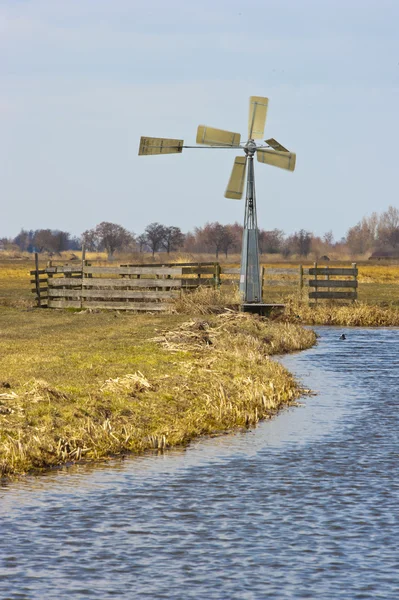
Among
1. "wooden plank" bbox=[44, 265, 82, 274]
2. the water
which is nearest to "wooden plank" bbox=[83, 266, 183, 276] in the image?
"wooden plank" bbox=[44, 265, 82, 274]

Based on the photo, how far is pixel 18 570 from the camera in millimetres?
8586

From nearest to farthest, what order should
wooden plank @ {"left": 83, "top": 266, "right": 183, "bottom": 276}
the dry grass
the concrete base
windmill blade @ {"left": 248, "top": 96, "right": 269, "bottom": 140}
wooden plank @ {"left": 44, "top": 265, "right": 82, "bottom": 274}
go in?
the concrete base
the dry grass
windmill blade @ {"left": 248, "top": 96, "right": 269, "bottom": 140}
wooden plank @ {"left": 83, "top": 266, "right": 183, "bottom": 276}
wooden plank @ {"left": 44, "top": 265, "right": 82, "bottom": 274}

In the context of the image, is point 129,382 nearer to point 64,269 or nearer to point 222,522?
point 222,522

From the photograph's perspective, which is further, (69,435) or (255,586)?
(69,435)

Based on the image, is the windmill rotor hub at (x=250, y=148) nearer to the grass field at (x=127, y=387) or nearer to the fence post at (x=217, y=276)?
the fence post at (x=217, y=276)

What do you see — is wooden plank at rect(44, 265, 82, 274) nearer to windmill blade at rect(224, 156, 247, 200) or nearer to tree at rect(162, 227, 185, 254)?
windmill blade at rect(224, 156, 247, 200)

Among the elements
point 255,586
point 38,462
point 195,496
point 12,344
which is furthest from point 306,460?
point 12,344

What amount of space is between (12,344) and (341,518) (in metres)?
15.3

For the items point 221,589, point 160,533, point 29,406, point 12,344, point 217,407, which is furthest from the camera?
point 12,344

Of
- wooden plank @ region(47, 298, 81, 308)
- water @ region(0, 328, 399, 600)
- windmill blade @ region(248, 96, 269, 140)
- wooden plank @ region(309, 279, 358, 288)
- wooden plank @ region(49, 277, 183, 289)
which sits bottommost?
water @ region(0, 328, 399, 600)

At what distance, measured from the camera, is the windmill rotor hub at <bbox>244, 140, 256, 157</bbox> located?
37.1 m

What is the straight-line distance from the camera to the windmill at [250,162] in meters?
→ 36.9

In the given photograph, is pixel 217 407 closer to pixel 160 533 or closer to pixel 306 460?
pixel 306 460

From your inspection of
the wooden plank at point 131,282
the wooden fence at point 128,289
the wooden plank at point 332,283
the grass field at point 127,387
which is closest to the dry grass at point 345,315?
the wooden plank at point 332,283
